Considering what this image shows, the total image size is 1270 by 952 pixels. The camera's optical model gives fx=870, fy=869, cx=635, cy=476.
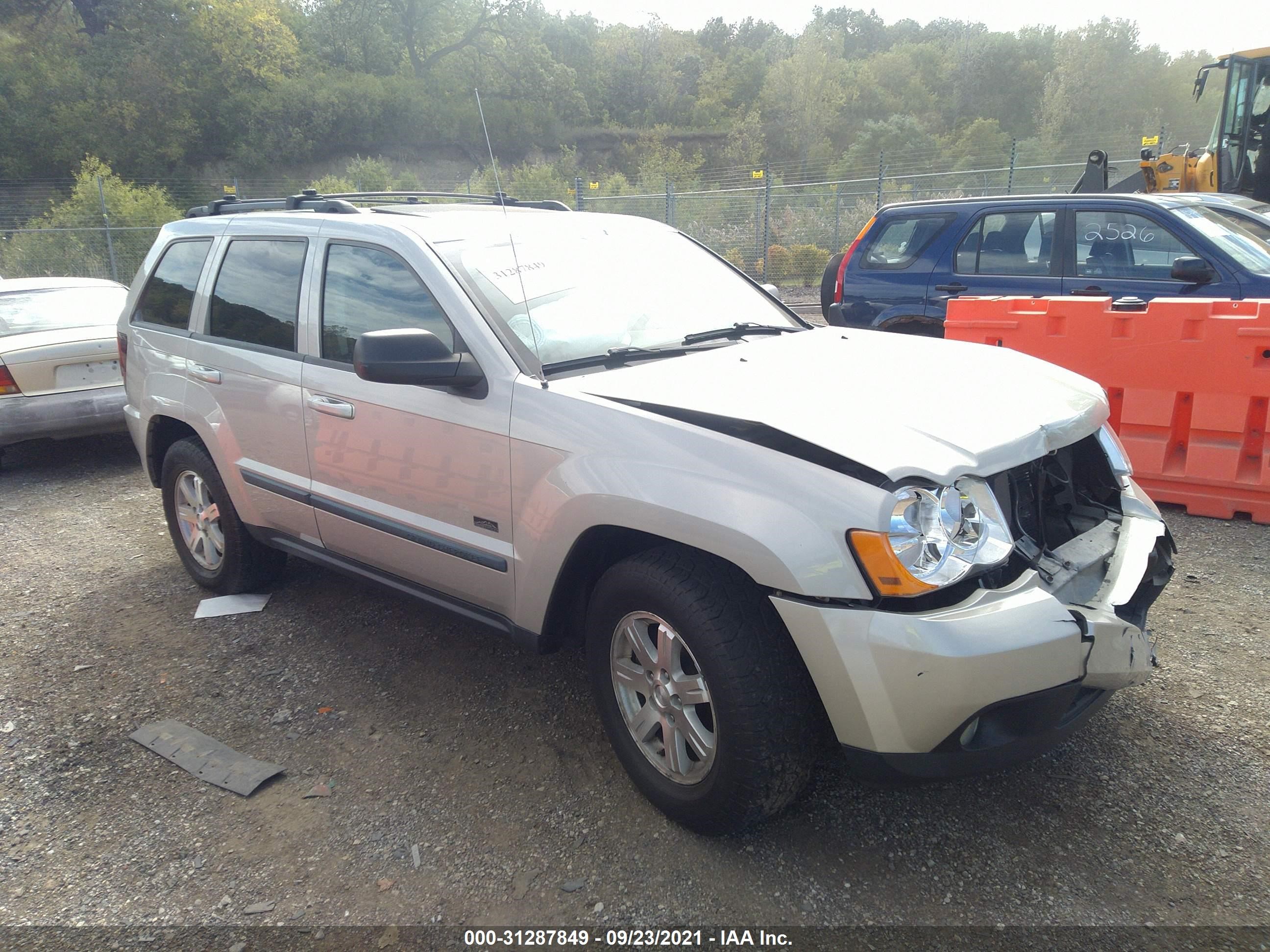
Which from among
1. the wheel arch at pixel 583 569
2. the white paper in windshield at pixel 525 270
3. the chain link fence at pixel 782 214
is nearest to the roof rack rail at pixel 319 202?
the white paper in windshield at pixel 525 270

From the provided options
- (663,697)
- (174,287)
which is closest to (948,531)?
(663,697)

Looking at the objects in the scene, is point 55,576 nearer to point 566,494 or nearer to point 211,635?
point 211,635

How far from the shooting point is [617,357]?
303 centimetres

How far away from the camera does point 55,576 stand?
193 inches

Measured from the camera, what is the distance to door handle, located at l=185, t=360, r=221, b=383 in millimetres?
4016

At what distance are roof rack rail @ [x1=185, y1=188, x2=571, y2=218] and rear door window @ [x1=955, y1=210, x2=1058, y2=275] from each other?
13.3ft

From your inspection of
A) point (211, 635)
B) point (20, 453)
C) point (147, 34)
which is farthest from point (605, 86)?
point (211, 635)

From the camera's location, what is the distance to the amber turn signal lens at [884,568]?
82.5 inches

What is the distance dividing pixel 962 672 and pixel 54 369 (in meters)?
7.10

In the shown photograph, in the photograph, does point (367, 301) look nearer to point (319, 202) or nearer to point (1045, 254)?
point (319, 202)

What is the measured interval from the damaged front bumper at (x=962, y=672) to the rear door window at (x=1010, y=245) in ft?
17.3

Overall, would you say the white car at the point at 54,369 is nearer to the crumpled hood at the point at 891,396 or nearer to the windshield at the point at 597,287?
the windshield at the point at 597,287

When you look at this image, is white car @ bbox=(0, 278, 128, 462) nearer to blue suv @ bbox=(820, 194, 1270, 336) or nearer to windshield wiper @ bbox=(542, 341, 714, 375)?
windshield wiper @ bbox=(542, 341, 714, 375)

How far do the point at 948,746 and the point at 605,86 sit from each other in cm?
5808
